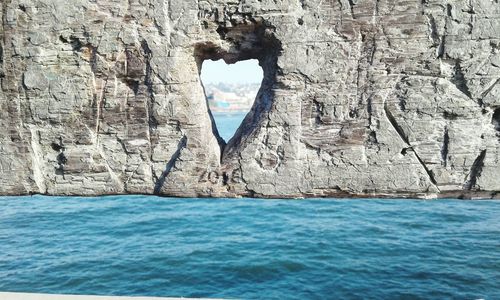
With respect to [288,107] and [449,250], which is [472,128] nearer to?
[288,107]

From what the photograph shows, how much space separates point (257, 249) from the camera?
27.2ft

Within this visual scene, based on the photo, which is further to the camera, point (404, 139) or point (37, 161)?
point (37, 161)

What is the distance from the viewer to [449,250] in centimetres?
827

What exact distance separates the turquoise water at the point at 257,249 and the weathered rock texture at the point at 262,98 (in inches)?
152

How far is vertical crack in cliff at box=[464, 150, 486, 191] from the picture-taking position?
3.18 metres

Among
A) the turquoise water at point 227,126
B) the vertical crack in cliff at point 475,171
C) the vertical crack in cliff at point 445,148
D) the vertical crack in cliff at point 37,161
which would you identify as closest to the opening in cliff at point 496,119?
the vertical crack in cliff at point 475,171

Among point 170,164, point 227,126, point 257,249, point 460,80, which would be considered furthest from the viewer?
point 227,126

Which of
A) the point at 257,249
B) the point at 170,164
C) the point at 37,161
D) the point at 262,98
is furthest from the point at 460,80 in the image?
the point at 257,249

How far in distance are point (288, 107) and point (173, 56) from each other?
3.32ft

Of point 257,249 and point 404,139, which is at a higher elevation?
point 404,139

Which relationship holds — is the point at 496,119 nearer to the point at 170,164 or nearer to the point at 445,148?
the point at 445,148

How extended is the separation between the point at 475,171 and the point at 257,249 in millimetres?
5637

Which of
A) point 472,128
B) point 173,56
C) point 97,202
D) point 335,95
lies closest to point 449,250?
point 472,128

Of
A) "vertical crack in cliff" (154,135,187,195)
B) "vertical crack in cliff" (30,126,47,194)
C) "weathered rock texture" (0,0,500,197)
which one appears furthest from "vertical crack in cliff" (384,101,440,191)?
"vertical crack in cliff" (30,126,47,194)
